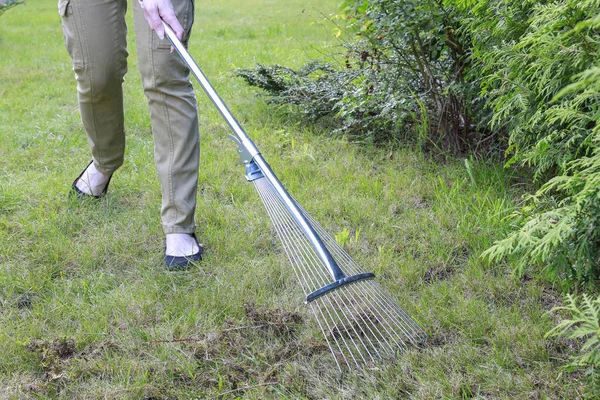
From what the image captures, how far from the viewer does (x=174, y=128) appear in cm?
253

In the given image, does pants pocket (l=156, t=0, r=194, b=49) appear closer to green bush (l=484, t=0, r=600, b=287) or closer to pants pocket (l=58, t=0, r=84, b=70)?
pants pocket (l=58, t=0, r=84, b=70)

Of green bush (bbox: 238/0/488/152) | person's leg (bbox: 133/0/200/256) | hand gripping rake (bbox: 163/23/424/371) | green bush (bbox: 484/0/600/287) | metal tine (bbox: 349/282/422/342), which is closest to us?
green bush (bbox: 484/0/600/287)

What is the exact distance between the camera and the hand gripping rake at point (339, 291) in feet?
5.92

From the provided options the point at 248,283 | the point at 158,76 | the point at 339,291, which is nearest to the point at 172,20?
the point at 158,76

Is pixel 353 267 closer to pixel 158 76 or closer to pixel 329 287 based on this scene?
pixel 329 287

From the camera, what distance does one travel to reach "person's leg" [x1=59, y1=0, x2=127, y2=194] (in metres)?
2.48

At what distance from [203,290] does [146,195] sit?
1.08 m

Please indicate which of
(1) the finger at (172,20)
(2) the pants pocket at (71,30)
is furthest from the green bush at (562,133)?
(2) the pants pocket at (71,30)

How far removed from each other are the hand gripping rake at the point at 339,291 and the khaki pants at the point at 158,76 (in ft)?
0.52

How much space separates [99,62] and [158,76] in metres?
0.31

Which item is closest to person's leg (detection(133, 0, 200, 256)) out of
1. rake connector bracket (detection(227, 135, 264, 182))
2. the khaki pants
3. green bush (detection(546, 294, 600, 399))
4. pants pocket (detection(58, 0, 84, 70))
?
the khaki pants

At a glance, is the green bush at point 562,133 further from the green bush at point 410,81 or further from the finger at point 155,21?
the finger at point 155,21

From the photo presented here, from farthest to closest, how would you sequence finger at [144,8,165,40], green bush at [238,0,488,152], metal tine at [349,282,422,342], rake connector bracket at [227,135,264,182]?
green bush at [238,0,488,152] → finger at [144,8,165,40] → rake connector bracket at [227,135,264,182] → metal tine at [349,282,422,342]

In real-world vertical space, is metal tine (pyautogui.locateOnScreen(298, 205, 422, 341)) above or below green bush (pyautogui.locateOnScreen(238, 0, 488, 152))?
below
